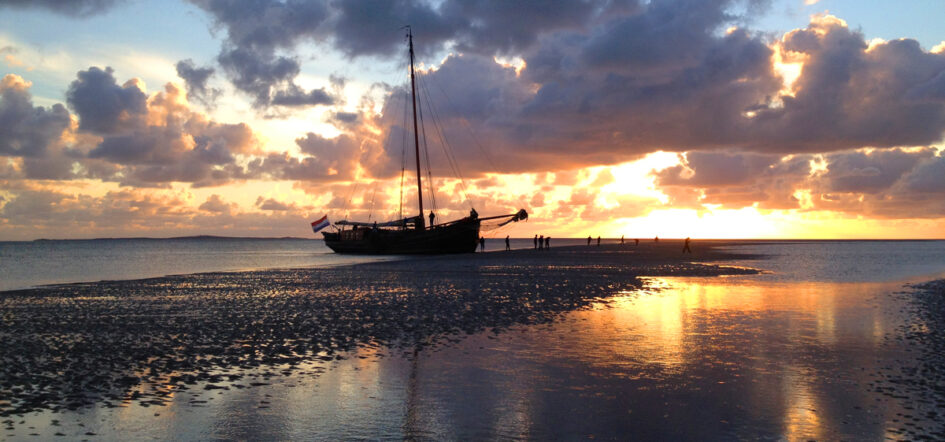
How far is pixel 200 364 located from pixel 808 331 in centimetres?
1458

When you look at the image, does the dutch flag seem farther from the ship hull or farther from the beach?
the beach

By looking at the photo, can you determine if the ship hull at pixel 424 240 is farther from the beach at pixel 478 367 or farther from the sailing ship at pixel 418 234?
the beach at pixel 478 367

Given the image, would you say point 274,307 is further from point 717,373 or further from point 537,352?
point 717,373

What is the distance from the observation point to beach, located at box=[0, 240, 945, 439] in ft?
28.8

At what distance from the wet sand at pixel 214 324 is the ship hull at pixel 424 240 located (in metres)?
41.7

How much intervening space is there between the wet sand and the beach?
0.27ft

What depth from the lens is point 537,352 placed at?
45.9 ft

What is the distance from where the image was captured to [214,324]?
1866cm

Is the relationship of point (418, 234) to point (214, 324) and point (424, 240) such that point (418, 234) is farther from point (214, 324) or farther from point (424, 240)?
point (214, 324)

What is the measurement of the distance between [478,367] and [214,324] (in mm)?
A: 9733

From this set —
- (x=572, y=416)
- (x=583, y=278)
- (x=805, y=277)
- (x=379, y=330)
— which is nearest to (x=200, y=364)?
(x=379, y=330)

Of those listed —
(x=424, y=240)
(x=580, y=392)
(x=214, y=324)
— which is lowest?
(x=580, y=392)

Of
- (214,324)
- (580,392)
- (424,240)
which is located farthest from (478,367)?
(424,240)

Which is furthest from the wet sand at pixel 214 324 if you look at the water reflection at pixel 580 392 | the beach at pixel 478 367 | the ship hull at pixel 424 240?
the ship hull at pixel 424 240
